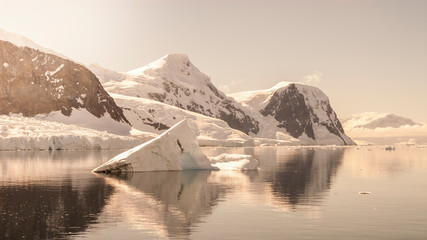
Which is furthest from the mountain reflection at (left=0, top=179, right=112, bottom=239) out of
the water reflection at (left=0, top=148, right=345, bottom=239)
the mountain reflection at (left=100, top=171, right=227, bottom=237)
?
the mountain reflection at (left=100, top=171, right=227, bottom=237)

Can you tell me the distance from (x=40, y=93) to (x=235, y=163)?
A: 14078 cm

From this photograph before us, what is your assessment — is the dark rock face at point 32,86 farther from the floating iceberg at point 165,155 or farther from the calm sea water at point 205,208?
the calm sea water at point 205,208

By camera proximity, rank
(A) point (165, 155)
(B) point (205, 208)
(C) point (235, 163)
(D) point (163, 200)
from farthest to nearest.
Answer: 1. (C) point (235, 163)
2. (A) point (165, 155)
3. (D) point (163, 200)
4. (B) point (205, 208)

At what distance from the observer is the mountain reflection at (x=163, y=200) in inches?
955

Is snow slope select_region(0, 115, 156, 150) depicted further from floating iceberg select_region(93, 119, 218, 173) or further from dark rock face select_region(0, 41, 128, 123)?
floating iceberg select_region(93, 119, 218, 173)

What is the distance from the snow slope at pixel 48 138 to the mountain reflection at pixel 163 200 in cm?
6997

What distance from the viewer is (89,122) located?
186000 mm

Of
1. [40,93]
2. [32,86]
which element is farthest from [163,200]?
[32,86]

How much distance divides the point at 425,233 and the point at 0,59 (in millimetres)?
186718

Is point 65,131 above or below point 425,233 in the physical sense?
above

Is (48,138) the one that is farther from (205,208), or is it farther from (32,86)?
(205,208)

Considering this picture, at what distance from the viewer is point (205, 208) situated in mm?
29531

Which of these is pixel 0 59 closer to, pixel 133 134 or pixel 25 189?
pixel 133 134

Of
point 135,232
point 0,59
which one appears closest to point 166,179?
point 135,232
